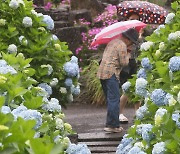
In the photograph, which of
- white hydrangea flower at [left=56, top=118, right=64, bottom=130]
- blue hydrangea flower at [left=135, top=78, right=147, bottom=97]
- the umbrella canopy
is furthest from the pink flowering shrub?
white hydrangea flower at [left=56, top=118, right=64, bottom=130]

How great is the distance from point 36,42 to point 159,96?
1.90 metres

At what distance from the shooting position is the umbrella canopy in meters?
11.0

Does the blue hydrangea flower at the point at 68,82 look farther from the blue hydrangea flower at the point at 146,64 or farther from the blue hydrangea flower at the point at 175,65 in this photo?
the blue hydrangea flower at the point at 175,65

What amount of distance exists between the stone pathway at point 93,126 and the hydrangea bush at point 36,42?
206 cm

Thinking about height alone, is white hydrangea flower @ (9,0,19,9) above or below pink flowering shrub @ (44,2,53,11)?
below

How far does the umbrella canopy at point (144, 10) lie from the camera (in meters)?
11.0

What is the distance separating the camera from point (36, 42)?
16.9 feet

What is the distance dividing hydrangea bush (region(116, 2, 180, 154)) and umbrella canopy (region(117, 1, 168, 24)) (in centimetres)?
617

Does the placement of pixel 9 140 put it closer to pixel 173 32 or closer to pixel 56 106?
pixel 56 106

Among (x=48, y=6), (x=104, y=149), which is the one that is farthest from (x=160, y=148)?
(x=48, y=6)

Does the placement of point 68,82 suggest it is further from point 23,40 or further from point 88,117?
point 88,117

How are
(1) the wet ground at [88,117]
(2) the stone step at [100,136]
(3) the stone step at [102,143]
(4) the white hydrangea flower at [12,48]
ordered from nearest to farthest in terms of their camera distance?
(4) the white hydrangea flower at [12,48], (3) the stone step at [102,143], (2) the stone step at [100,136], (1) the wet ground at [88,117]

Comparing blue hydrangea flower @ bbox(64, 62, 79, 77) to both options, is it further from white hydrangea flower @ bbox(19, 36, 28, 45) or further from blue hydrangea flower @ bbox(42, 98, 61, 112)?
blue hydrangea flower @ bbox(42, 98, 61, 112)

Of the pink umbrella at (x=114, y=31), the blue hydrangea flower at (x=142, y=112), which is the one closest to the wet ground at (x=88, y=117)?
the pink umbrella at (x=114, y=31)
